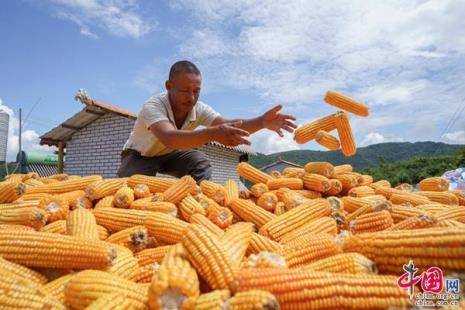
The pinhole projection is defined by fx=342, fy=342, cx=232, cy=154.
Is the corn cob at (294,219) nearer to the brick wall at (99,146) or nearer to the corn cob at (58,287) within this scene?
the corn cob at (58,287)

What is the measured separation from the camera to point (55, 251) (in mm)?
2082

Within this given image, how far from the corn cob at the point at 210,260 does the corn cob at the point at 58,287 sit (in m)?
0.69

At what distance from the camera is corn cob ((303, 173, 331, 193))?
13.9 ft

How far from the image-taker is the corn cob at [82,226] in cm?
251

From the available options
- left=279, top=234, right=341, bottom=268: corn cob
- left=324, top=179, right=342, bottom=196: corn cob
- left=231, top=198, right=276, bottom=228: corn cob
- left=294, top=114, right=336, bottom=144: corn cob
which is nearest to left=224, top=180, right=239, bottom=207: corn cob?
left=231, top=198, right=276, bottom=228: corn cob

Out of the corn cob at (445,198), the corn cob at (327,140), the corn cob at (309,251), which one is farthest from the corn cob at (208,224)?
the corn cob at (327,140)

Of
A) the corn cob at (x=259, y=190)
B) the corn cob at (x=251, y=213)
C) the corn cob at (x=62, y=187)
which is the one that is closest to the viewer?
the corn cob at (x=251, y=213)

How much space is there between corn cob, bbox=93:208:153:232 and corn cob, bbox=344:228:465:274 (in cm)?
184

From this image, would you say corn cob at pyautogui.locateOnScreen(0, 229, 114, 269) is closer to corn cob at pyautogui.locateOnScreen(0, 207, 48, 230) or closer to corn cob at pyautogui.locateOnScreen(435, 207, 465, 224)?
corn cob at pyautogui.locateOnScreen(0, 207, 48, 230)

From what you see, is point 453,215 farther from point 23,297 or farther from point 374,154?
point 374,154

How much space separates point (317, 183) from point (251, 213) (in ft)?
4.53

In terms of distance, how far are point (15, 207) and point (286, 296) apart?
266 cm

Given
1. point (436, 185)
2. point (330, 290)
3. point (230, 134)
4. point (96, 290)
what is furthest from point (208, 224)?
point (436, 185)

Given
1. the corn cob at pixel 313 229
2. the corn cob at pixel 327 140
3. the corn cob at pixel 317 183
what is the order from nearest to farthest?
the corn cob at pixel 313 229, the corn cob at pixel 317 183, the corn cob at pixel 327 140
